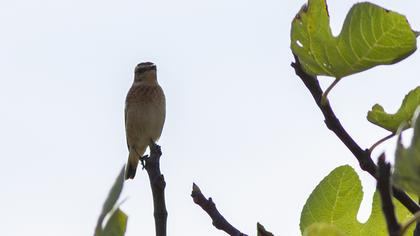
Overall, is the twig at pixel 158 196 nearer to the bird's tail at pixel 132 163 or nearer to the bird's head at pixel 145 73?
the bird's head at pixel 145 73

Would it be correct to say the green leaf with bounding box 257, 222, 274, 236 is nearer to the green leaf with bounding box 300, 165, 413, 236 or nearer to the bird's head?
the green leaf with bounding box 300, 165, 413, 236

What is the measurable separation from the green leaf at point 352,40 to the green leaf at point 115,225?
0.61m

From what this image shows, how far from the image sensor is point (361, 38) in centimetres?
165

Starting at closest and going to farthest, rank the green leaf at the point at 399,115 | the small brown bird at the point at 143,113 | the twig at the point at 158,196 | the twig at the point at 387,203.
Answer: the twig at the point at 387,203 → the twig at the point at 158,196 → the green leaf at the point at 399,115 → the small brown bird at the point at 143,113

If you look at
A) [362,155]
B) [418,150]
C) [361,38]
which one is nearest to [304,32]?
[361,38]

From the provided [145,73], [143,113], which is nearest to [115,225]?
[143,113]

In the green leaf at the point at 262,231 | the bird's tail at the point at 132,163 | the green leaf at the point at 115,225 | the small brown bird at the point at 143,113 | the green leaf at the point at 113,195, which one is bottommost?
the green leaf at the point at 262,231

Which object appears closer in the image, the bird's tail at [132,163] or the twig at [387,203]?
the twig at [387,203]

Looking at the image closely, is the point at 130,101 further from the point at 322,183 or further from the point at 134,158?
the point at 322,183

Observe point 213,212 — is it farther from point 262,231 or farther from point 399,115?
point 399,115

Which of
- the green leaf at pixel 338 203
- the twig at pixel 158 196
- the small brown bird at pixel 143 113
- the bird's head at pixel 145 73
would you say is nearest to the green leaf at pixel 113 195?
the twig at pixel 158 196

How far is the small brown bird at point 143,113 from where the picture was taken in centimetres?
1041

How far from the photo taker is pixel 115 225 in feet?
4.38

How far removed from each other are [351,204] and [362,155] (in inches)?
14.6
